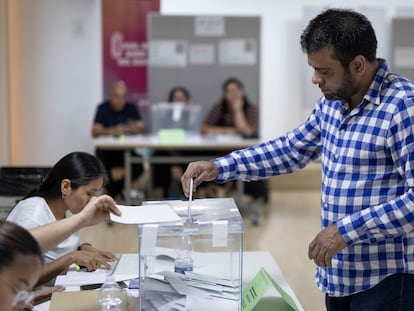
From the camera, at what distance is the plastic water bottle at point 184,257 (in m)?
2.12

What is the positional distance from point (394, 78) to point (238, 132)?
5.03 metres

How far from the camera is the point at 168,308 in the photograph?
72.9 inches

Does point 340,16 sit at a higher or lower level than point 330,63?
higher

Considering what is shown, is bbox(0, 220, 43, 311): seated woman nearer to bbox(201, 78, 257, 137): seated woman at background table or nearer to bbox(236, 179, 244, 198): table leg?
bbox(236, 179, 244, 198): table leg

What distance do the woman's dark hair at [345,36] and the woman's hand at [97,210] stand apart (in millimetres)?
694

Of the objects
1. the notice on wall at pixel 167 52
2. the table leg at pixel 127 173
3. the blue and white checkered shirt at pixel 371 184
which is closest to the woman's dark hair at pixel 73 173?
the blue and white checkered shirt at pixel 371 184

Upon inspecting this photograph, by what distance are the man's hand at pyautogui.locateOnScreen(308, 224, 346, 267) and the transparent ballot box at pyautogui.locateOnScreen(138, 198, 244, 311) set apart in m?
0.20

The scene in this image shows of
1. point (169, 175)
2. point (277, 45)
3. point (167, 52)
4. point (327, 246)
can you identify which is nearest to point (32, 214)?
point (327, 246)

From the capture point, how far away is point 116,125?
7008mm

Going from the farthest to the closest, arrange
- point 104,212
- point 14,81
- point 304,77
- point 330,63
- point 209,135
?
point 304,77
point 209,135
point 14,81
point 330,63
point 104,212

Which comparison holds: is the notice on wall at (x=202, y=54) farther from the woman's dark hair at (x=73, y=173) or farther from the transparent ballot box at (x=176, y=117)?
the woman's dark hair at (x=73, y=173)

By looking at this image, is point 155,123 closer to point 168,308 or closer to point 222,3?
point 222,3

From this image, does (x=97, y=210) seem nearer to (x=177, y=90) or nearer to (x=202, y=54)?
(x=177, y=90)

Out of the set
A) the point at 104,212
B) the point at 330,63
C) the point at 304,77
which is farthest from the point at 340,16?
the point at 304,77
